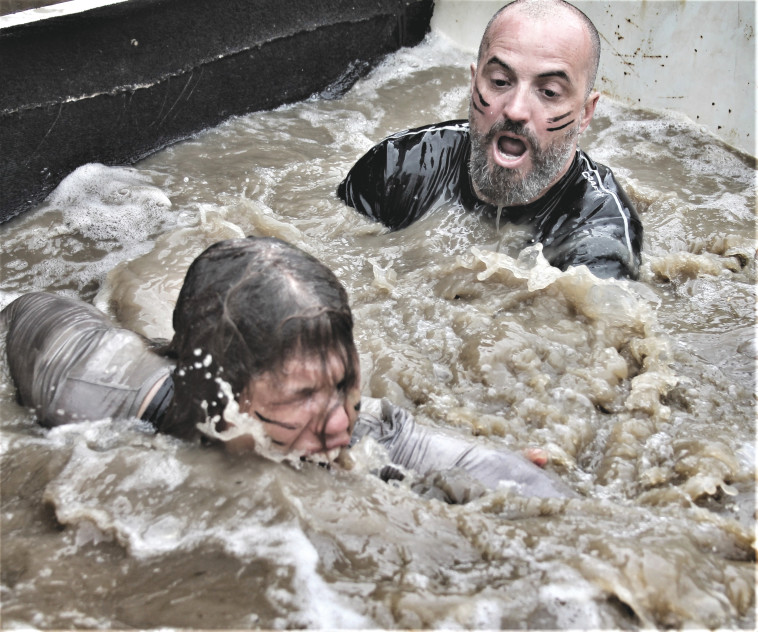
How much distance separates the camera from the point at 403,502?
7.39 ft

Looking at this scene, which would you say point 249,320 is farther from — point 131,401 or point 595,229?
point 595,229

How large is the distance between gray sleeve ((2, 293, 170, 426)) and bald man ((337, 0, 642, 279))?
182 centimetres

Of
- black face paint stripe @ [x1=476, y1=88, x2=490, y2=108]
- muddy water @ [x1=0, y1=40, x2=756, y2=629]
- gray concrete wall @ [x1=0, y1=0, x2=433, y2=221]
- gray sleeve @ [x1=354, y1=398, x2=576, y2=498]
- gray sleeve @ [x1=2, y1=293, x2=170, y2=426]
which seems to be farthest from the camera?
gray concrete wall @ [x1=0, y1=0, x2=433, y2=221]

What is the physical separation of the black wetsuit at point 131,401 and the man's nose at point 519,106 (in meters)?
1.53

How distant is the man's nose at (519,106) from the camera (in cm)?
350

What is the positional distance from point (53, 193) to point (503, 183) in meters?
2.36

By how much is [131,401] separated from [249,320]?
65 cm

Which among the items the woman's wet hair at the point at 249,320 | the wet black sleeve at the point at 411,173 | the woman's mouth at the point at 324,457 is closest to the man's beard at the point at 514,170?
the wet black sleeve at the point at 411,173

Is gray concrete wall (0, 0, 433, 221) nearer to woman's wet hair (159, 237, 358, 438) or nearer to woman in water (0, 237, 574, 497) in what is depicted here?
woman in water (0, 237, 574, 497)

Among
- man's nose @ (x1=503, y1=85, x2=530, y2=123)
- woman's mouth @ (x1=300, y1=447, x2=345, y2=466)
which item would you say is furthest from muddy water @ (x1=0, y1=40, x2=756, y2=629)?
man's nose @ (x1=503, y1=85, x2=530, y2=123)

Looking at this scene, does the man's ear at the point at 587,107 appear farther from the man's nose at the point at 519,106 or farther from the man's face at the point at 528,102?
the man's nose at the point at 519,106

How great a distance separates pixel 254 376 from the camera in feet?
6.95

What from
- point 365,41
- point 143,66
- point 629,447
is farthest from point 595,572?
point 365,41

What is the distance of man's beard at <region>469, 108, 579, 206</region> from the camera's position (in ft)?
11.7
